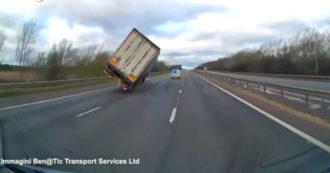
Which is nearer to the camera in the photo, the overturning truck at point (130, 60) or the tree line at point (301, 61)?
the overturning truck at point (130, 60)

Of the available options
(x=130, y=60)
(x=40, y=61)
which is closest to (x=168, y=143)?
(x=130, y=60)

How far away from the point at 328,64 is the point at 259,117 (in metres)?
49.1

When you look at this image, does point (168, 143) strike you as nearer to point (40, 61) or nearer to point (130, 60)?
point (130, 60)

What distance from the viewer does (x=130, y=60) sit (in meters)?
28.8

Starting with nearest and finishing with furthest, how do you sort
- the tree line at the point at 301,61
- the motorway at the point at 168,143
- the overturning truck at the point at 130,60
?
1. the motorway at the point at 168,143
2. the overturning truck at the point at 130,60
3. the tree line at the point at 301,61

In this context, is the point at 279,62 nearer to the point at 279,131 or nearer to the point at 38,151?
the point at 279,131

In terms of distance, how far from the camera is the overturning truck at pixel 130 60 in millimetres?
28500

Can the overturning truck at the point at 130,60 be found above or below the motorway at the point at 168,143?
above

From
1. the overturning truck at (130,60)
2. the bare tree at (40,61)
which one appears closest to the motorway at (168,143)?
the overturning truck at (130,60)

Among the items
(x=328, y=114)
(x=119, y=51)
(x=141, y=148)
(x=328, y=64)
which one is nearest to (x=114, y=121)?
(x=141, y=148)

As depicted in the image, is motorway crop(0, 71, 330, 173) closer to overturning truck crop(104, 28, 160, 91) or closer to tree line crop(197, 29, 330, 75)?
overturning truck crop(104, 28, 160, 91)

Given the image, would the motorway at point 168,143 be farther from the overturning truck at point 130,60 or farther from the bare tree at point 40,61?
the bare tree at point 40,61

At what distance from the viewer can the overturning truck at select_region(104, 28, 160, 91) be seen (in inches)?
1122

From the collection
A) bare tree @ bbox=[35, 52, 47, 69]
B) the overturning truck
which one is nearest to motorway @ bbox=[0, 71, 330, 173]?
the overturning truck
